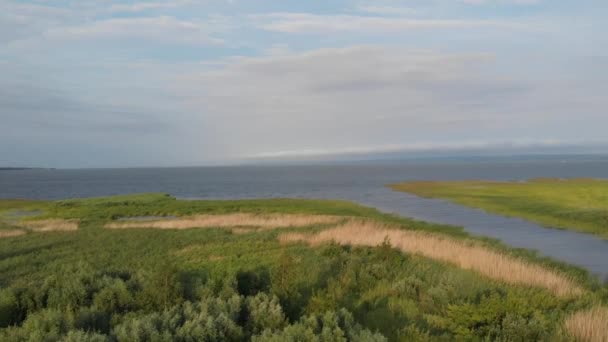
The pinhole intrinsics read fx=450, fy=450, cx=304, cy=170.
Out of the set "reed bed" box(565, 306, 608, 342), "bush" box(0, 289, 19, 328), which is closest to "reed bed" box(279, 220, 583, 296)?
"reed bed" box(565, 306, 608, 342)

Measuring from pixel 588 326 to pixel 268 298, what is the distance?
613 centimetres

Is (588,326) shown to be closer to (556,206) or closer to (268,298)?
(268,298)

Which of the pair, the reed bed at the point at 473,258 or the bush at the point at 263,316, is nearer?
the bush at the point at 263,316

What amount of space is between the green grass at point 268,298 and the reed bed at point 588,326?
0.32m

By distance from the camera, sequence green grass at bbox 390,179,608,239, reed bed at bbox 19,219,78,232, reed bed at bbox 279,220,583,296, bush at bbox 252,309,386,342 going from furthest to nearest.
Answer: green grass at bbox 390,179,608,239
reed bed at bbox 19,219,78,232
reed bed at bbox 279,220,583,296
bush at bbox 252,309,386,342

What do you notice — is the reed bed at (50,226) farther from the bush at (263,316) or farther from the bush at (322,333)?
the bush at (322,333)

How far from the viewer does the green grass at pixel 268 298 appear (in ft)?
24.1

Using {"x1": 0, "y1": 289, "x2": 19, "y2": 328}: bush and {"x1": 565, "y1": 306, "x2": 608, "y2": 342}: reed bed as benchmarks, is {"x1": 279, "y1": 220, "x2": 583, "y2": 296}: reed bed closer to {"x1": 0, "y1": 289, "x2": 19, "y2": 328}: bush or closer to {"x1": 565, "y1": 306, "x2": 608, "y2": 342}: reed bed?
{"x1": 565, "y1": 306, "x2": 608, "y2": 342}: reed bed

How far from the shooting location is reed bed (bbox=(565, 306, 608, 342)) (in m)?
8.24

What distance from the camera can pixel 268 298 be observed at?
897cm

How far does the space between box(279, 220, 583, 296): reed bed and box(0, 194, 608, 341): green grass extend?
26.0 inches

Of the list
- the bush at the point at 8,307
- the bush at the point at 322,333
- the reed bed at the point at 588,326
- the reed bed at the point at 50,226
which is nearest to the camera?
the bush at the point at 322,333

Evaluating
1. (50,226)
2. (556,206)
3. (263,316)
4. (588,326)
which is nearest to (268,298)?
(263,316)

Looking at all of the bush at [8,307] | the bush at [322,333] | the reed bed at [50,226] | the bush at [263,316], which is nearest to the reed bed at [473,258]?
the bush at [322,333]
